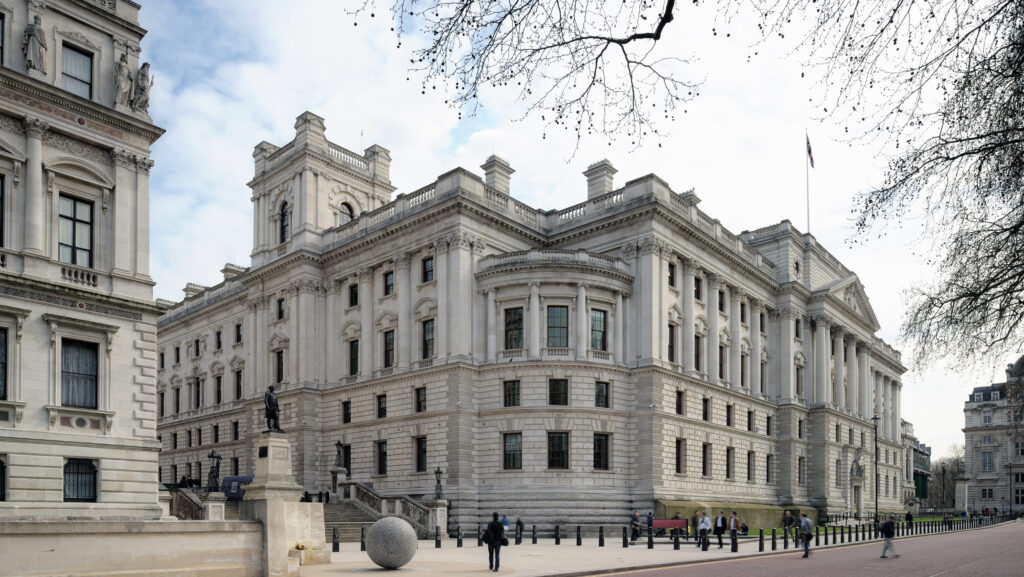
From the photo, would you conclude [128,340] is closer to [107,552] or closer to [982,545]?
[107,552]

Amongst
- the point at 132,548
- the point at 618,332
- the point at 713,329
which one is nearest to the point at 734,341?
the point at 713,329

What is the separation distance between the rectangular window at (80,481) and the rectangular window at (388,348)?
26085 mm

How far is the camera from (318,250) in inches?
2315

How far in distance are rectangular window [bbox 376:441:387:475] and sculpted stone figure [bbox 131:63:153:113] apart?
Answer: 1056 inches

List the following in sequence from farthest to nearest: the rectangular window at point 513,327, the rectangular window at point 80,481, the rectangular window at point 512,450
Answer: the rectangular window at point 513,327 < the rectangular window at point 512,450 < the rectangular window at point 80,481

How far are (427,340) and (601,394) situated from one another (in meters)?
10.5

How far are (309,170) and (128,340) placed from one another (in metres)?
30.6

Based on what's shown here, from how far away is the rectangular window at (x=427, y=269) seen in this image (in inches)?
2033

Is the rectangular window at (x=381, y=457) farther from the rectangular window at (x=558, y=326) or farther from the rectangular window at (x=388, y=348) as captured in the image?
the rectangular window at (x=558, y=326)

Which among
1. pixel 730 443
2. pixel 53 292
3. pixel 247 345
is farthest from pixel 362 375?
pixel 53 292

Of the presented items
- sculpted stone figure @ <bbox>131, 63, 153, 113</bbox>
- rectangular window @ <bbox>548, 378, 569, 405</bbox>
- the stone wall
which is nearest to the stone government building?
rectangular window @ <bbox>548, 378, 569, 405</bbox>

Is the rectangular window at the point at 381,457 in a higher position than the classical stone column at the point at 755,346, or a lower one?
lower

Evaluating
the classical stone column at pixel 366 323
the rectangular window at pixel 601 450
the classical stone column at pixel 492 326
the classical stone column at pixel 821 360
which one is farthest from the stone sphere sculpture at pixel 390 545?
the classical stone column at pixel 821 360

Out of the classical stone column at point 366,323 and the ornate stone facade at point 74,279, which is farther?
the classical stone column at point 366,323
